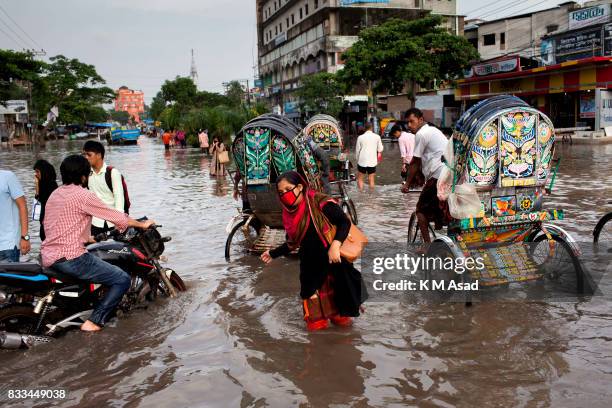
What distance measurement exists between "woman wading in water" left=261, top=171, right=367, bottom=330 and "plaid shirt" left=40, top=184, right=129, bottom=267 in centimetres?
152

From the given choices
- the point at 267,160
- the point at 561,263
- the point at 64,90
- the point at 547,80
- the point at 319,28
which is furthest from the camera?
the point at 64,90

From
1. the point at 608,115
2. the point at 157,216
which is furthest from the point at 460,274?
the point at 608,115

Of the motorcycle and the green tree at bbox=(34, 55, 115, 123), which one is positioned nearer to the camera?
the motorcycle

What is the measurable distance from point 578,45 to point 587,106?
13.0ft

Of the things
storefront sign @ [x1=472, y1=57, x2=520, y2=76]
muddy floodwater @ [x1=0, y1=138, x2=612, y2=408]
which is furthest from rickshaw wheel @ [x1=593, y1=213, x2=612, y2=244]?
storefront sign @ [x1=472, y1=57, x2=520, y2=76]

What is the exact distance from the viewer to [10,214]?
207 inches

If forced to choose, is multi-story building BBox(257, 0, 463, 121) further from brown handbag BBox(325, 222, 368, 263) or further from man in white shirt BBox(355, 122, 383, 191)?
brown handbag BBox(325, 222, 368, 263)

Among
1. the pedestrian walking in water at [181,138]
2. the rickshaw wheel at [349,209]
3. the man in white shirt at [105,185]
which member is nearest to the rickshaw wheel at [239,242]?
the rickshaw wheel at [349,209]

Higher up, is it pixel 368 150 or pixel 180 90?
pixel 180 90

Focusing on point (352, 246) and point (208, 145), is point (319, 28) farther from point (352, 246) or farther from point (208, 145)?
point (352, 246)

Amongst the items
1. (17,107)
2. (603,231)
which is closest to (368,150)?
(603,231)

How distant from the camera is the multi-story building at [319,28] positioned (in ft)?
184

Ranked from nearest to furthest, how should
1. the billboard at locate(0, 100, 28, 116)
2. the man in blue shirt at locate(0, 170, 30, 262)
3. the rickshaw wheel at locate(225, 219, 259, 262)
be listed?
1. the man in blue shirt at locate(0, 170, 30, 262)
2. the rickshaw wheel at locate(225, 219, 259, 262)
3. the billboard at locate(0, 100, 28, 116)

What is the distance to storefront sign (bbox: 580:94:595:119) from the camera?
30.4m
